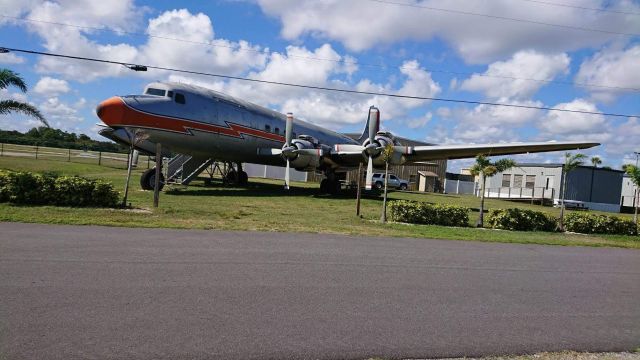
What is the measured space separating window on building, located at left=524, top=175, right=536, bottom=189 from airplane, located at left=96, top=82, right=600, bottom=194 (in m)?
26.0

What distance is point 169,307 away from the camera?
577 centimetres

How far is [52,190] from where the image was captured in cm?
1389

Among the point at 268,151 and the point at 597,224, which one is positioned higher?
the point at 268,151

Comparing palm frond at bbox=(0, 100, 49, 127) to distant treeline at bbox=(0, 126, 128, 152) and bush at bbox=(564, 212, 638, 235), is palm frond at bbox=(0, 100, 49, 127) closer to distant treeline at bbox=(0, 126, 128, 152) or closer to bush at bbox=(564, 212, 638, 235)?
bush at bbox=(564, 212, 638, 235)

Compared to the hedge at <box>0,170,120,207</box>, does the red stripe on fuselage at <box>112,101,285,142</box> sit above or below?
above

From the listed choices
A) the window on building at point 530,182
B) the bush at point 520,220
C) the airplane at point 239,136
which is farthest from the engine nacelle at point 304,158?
the window on building at point 530,182

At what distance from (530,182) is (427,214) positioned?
35.0 meters

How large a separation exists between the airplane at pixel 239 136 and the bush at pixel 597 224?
3.19 metres

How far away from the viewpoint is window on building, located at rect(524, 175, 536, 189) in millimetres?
47766

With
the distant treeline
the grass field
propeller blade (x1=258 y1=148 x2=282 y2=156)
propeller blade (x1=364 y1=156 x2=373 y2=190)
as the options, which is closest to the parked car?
propeller blade (x1=258 y1=148 x2=282 y2=156)

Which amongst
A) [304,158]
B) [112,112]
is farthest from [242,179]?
[112,112]

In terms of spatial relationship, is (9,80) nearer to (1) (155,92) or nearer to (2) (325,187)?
(1) (155,92)

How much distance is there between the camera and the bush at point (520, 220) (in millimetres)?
18312

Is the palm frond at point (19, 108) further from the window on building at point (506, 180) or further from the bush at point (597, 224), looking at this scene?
the window on building at point (506, 180)
